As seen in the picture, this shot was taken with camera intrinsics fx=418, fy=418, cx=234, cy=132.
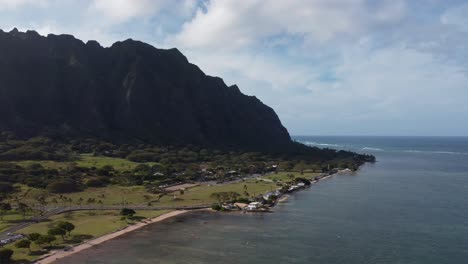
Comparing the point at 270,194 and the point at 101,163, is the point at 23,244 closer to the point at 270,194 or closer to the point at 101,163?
the point at 270,194

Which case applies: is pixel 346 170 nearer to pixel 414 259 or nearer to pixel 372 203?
pixel 372 203

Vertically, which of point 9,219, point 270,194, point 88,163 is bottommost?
point 9,219

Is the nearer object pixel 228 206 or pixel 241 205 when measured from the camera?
pixel 228 206

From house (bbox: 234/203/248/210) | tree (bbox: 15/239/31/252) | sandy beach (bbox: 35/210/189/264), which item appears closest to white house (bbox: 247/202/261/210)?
house (bbox: 234/203/248/210)

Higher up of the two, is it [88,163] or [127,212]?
[88,163]

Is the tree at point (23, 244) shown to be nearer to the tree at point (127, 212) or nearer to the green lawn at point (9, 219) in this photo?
the green lawn at point (9, 219)

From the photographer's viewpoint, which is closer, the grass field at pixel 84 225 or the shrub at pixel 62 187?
the grass field at pixel 84 225

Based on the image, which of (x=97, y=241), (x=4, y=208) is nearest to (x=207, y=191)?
(x=4, y=208)

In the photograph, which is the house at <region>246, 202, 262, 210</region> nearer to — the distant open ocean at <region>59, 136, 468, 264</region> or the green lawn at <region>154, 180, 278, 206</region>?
the distant open ocean at <region>59, 136, 468, 264</region>

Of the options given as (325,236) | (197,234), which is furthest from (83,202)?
(325,236)

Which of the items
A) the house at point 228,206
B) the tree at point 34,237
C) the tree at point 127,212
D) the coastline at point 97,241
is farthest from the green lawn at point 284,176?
the tree at point 34,237
